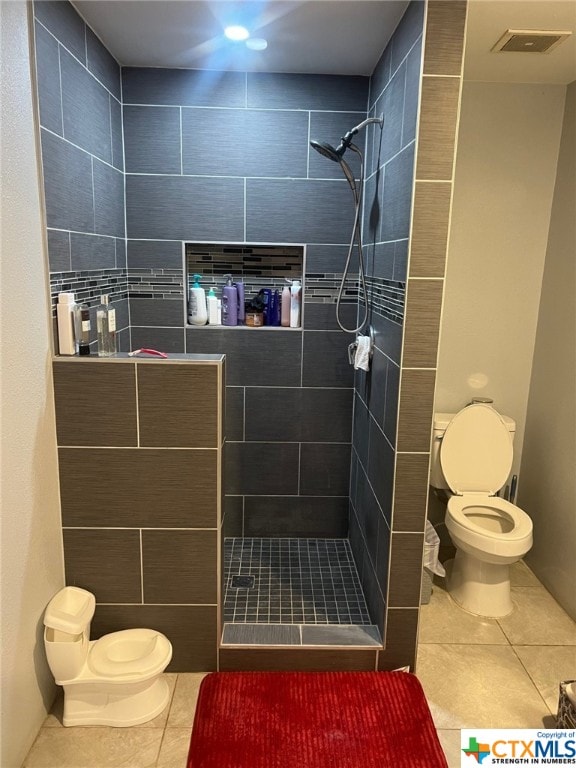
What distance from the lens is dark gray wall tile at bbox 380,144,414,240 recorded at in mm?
1874

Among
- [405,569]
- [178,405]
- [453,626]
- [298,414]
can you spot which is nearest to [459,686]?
[453,626]

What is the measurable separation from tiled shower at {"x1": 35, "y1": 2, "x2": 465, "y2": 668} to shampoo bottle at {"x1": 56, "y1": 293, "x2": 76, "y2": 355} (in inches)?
3.5

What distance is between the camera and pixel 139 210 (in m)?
2.71

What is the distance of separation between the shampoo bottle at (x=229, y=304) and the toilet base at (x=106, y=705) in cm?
165

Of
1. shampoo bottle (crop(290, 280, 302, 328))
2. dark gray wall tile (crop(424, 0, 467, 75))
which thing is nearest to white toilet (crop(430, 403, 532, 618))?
shampoo bottle (crop(290, 280, 302, 328))

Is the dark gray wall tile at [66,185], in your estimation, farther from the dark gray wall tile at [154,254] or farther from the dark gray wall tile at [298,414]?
the dark gray wall tile at [298,414]

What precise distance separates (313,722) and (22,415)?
143 centimetres

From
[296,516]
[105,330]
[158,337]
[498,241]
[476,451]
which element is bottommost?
[296,516]

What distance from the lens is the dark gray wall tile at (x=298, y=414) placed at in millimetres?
2936

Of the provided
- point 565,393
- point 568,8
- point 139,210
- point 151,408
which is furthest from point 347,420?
point 568,8

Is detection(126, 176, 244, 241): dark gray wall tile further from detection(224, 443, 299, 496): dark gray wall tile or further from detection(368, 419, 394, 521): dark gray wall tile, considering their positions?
detection(368, 419, 394, 521): dark gray wall tile

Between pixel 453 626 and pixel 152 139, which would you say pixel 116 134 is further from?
pixel 453 626

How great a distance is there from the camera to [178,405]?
1.99m

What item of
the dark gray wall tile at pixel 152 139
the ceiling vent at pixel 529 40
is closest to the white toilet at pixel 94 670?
the dark gray wall tile at pixel 152 139
